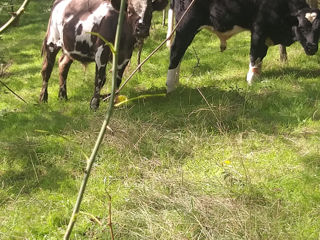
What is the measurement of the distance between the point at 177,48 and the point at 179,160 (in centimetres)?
285

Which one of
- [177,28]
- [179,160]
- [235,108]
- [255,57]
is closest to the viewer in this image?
[179,160]

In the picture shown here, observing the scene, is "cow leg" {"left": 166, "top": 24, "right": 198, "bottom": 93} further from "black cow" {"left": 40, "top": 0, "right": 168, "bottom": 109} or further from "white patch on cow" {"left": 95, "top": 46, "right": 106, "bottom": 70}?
"white patch on cow" {"left": 95, "top": 46, "right": 106, "bottom": 70}

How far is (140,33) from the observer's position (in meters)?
6.24

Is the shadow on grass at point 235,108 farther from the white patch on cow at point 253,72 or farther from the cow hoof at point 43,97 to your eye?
the cow hoof at point 43,97

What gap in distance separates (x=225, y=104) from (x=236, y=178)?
216cm

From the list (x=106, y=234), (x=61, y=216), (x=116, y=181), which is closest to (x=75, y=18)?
(x=116, y=181)

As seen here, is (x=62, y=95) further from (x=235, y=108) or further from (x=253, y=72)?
(x=253, y=72)

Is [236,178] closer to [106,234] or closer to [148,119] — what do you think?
[106,234]

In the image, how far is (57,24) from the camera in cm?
692

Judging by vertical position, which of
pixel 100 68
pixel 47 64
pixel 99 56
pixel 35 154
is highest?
pixel 99 56

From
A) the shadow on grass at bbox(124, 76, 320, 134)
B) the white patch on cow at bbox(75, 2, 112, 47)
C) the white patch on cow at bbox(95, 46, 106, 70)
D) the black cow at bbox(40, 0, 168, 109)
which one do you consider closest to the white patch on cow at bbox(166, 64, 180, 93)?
the shadow on grass at bbox(124, 76, 320, 134)

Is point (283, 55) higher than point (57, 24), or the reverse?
point (57, 24)

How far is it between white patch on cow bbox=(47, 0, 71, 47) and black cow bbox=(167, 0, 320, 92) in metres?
1.79

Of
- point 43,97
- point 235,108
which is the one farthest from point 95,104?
point 235,108
